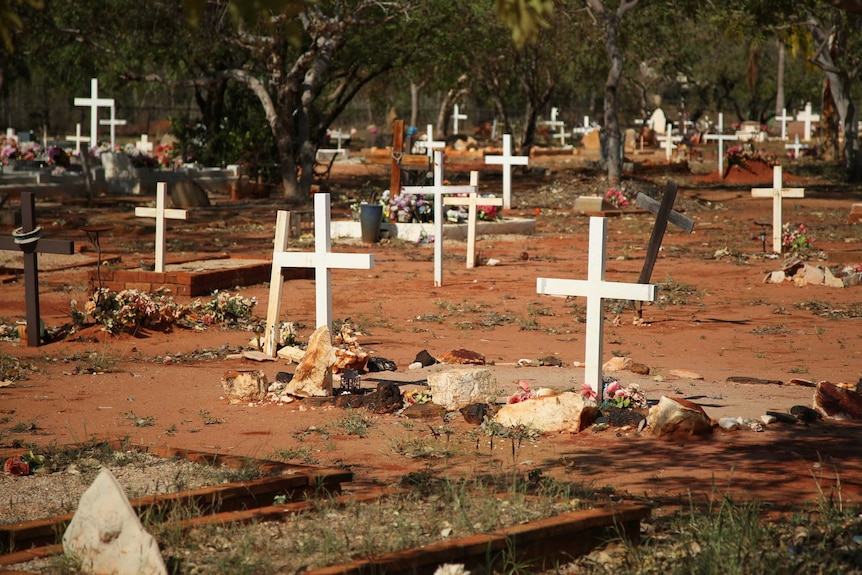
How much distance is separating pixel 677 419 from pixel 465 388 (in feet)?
5.17

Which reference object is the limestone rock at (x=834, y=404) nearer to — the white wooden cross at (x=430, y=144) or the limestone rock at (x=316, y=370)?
the limestone rock at (x=316, y=370)

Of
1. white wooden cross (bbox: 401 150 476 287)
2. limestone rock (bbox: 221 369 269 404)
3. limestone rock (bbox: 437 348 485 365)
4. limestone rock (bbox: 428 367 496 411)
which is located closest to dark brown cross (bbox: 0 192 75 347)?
limestone rock (bbox: 221 369 269 404)

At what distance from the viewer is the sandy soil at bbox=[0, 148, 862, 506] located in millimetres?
6426

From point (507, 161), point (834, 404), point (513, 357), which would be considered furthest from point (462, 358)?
point (507, 161)

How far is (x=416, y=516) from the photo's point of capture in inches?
193

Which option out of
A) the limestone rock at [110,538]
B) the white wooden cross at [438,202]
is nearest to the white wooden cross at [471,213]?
the white wooden cross at [438,202]

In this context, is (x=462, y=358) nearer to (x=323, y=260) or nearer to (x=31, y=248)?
(x=323, y=260)

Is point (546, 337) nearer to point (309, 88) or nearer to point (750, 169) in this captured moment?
point (309, 88)

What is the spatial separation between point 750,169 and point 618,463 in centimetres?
3087

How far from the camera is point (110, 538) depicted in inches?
166

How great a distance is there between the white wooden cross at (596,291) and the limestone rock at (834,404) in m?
1.29

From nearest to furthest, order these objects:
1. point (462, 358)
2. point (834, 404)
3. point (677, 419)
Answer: point (677, 419) < point (834, 404) < point (462, 358)

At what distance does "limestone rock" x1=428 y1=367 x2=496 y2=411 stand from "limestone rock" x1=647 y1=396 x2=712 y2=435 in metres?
1.28

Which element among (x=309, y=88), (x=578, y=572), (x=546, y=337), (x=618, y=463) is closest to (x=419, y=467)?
(x=618, y=463)
